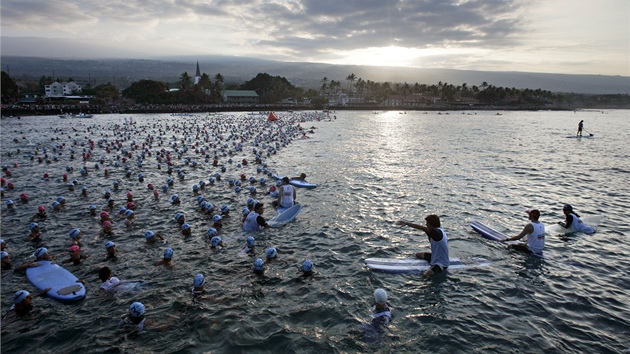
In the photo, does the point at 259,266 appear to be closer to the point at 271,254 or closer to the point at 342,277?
the point at 271,254

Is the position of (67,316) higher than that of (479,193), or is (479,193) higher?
(479,193)

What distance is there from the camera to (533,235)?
12078 mm

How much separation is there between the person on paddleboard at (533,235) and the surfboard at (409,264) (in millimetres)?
1735

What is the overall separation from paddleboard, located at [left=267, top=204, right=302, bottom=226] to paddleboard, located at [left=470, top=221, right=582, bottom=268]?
8.03 meters

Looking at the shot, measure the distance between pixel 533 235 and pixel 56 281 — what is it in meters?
15.8

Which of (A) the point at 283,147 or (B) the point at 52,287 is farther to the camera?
(A) the point at 283,147

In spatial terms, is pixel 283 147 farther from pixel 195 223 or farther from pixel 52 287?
pixel 52 287

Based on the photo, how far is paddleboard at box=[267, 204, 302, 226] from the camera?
1547cm

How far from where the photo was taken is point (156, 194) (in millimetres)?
19062

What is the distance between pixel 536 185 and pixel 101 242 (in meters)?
25.5

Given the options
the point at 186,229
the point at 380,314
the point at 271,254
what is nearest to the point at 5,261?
the point at 186,229

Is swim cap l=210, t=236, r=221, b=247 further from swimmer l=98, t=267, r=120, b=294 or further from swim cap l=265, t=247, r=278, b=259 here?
swimmer l=98, t=267, r=120, b=294

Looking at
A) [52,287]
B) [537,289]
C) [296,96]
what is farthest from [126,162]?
[296,96]

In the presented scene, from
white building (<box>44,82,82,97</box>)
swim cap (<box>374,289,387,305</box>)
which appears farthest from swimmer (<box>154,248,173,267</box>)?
white building (<box>44,82,82,97</box>)
